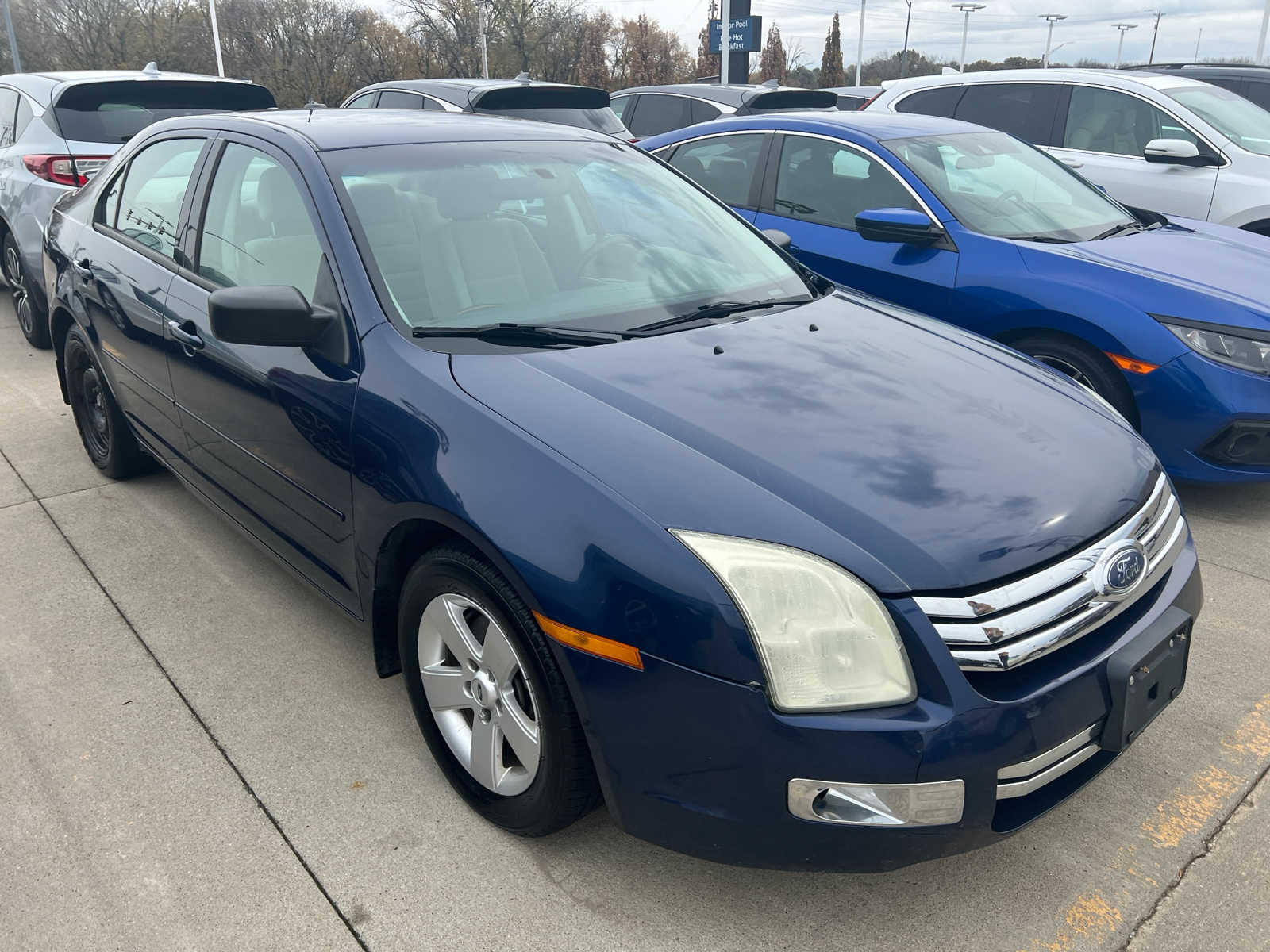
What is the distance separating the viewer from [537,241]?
291cm

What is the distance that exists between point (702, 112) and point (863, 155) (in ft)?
18.1

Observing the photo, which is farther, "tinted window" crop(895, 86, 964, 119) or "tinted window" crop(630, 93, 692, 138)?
"tinted window" crop(630, 93, 692, 138)

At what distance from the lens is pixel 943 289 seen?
15.1ft

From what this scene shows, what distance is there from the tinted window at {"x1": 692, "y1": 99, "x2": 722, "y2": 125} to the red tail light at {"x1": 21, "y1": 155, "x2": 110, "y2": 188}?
5.66 metres

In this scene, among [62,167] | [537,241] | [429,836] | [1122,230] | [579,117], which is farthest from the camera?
[579,117]

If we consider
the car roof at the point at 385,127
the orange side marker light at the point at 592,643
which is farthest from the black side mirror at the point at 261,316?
the orange side marker light at the point at 592,643

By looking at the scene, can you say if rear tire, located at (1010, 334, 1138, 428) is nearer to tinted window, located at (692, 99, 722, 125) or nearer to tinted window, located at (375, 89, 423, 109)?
tinted window, located at (692, 99, 722, 125)

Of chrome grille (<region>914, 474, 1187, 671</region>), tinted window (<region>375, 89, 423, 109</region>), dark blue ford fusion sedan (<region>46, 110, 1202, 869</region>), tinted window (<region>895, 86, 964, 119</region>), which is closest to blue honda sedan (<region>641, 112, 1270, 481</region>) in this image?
dark blue ford fusion sedan (<region>46, 110, 1202, 869</region>)

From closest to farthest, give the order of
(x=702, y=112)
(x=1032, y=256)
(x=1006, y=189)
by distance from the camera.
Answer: (x=1032, y=256) → (x=1006, y=189) → (x=702, y=112)

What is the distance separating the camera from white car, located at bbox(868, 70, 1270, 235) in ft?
21.4

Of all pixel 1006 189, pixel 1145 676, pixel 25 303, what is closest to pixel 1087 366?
pixel 1006 189

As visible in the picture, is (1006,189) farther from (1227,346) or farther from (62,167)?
(62,167)

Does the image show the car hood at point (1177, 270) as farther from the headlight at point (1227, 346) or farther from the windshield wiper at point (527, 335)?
the windshield wiper at point (527, 335)

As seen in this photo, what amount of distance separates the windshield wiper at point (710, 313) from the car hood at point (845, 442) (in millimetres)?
60
